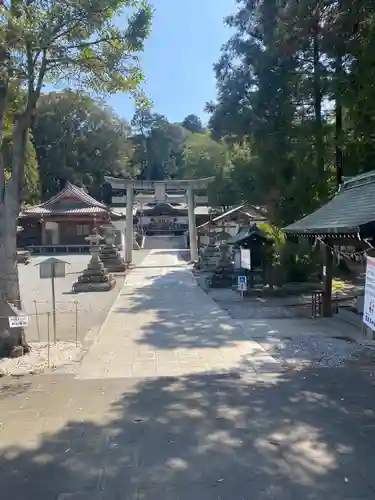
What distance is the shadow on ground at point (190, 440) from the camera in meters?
3.73

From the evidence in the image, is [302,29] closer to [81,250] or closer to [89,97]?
[89,97]

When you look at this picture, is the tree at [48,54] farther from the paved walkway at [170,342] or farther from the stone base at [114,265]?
the stone base at [114,265]

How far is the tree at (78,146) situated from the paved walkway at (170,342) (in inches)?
1575

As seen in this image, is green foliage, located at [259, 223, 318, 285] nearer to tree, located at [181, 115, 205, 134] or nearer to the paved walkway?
the paved walkway

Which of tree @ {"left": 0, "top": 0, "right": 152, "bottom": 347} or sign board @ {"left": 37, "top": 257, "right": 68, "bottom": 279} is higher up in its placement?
tree @ {"left": 0, "top": 0, "right": 152, "bottom": 347}

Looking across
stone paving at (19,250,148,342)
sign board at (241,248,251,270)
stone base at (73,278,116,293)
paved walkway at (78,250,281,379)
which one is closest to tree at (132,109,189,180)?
stone paving at (19,250,148,342)

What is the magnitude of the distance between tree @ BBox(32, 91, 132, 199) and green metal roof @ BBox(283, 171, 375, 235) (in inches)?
1684

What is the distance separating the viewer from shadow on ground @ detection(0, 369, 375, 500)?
147 inches

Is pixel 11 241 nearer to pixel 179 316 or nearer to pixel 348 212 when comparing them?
pixel 179 316

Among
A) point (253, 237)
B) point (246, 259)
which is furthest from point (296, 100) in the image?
point (246, 259)

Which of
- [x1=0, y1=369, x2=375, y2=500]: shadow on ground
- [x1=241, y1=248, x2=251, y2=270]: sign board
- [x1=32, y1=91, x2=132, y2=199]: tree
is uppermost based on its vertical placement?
[x1=32, y1=91, x2=132, y2=199]: tree

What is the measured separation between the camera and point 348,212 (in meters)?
10.0

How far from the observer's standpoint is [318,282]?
18062mm

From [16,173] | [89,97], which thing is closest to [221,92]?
[89,97]
